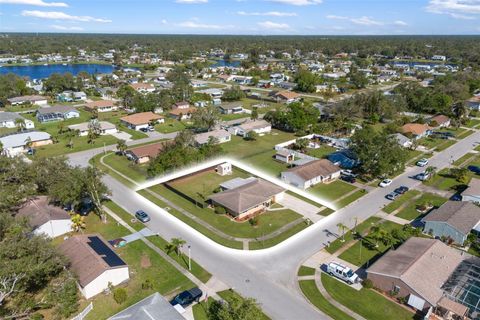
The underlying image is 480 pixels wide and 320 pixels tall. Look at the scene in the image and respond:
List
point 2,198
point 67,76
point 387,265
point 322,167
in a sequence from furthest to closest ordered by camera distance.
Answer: point 67,76, point 322,167, point 2,198, point 387,265

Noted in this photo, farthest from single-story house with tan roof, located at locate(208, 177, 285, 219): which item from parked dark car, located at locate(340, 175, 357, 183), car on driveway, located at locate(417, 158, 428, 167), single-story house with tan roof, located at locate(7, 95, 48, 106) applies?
single-story house with tan roof, located at locate(7, 95, 48, 106)

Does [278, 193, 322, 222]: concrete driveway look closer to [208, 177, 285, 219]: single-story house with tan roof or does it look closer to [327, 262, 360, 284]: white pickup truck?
[208, 177, 285, 219]: single-story house with tan roof

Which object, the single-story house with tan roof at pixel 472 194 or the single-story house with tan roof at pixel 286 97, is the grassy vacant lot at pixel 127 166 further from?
the single-story house with tan roof at pixel 286 97

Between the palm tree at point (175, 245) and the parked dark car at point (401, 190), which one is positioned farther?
the parked dark car at point (401, 190)

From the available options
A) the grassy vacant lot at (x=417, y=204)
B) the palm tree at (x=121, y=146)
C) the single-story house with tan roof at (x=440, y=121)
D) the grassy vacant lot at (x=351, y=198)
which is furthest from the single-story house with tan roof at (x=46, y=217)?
the single-story house with tan roof at (x=440, y=121)

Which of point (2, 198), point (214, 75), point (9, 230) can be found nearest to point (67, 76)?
point (214, 75)

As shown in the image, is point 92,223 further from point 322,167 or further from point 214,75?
point 214,75
